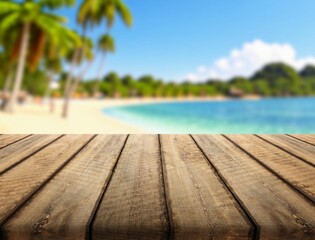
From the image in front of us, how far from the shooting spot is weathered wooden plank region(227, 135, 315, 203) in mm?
1389

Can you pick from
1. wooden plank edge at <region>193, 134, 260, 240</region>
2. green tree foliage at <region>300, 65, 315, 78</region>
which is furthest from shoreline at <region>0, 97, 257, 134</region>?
green tree foliage at <region>300, 65, 315, 78</region>

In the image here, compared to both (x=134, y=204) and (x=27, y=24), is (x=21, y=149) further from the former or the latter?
(x=27, y=24)

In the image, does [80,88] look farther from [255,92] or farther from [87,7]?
[255,92]

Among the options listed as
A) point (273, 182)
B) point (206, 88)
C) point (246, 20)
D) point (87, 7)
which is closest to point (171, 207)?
point (273, 182)

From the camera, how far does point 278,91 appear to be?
144125 millimetres

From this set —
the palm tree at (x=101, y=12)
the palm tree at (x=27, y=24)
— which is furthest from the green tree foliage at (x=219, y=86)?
the palm tree at (x=27, y=24)

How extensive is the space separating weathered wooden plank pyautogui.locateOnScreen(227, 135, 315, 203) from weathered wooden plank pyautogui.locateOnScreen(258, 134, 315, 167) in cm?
6

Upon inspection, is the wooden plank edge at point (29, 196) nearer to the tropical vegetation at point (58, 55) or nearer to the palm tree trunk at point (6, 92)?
the tropical vegetation at point (58, 55)

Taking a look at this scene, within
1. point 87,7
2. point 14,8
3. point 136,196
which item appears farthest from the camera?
point 87,7

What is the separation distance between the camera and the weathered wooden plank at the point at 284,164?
1.39m

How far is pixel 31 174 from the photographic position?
152 cm

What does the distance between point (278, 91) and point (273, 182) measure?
154 metres

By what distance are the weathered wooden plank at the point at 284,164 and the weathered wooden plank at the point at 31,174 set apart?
1119 millimetres

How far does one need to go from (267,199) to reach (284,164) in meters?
0.64
